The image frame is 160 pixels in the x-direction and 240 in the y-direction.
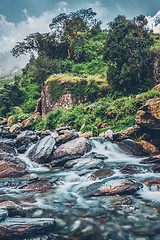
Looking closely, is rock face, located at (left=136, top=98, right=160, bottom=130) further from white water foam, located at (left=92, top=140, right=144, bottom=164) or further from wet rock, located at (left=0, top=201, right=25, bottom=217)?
wet rock, located at (left=0, top=201, right=25, bottom=217)

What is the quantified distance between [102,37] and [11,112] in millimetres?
23017

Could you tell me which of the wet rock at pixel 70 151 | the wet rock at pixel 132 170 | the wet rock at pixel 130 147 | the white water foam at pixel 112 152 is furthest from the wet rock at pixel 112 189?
the wet rock at pixel 130 147

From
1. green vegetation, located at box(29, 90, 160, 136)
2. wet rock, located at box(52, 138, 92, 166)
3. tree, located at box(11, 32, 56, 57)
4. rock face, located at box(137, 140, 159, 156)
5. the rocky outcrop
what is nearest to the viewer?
wet rock, located at box(52, 138, 92, 166)

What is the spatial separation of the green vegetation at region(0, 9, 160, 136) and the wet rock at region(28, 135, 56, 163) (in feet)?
11.1

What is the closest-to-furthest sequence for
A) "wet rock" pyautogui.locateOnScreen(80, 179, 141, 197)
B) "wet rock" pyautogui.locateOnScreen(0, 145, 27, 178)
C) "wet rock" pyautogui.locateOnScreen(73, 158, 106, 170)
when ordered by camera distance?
"wet rock" pyautogui.locateOnScreen(80, 179, 141, 197) → "wet rock" pyautogui.locateOnScreen(0, 145, 27, 178) → "wet rock" pyautogui.locateOnScreen(73, 158, 106, 170)

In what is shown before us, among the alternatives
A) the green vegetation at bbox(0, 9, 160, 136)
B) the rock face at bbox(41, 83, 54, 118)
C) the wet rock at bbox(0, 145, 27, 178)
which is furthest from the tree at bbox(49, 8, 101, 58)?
the wet rock at bbox(0, 145, 27, 178)

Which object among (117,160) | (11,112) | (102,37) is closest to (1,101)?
(11,112)

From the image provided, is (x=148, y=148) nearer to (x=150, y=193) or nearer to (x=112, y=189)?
(x=150, y=193)

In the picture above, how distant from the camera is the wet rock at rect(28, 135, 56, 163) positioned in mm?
7832

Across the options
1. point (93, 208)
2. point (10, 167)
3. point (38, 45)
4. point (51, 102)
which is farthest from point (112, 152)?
point (38, 45)

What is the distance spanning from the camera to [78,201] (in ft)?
13.0

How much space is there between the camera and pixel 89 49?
26.7 meters

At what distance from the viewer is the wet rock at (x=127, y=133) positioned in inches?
353

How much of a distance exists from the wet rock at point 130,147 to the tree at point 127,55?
22.4 feet
